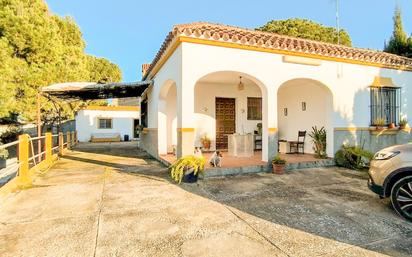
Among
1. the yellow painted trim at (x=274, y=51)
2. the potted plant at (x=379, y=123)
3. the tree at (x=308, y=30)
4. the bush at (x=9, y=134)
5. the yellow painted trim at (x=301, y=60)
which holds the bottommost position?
the bush at (x=9, y=134)

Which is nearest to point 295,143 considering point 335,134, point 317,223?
point 335,134

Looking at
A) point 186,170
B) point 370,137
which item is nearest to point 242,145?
point 186,170

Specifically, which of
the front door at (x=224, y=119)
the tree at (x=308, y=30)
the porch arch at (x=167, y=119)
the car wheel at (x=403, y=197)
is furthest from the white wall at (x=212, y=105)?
the tree at (x=308, y=30)

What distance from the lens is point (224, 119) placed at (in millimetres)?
11117

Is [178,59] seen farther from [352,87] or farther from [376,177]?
[352,87]

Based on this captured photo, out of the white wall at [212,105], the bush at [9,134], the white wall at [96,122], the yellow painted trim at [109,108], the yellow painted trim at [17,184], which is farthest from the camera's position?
the yellow painted trim at [109,108]

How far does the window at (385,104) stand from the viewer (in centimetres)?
904

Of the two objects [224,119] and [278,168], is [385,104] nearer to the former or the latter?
[278,168]

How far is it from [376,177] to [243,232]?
261cm

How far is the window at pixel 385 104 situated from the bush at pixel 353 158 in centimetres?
169

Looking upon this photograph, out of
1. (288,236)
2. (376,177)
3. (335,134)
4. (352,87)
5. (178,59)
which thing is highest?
(178,59)

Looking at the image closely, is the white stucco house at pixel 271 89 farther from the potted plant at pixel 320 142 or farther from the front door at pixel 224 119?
the potted plant at pixel 320 142

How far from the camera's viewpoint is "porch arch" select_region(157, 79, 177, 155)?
31.9 feet

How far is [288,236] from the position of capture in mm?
3244
